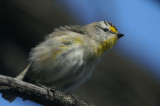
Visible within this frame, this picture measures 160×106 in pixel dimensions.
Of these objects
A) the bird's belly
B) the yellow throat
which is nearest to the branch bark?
the bird's belly

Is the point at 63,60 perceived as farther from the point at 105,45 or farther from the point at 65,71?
the point at 105,45

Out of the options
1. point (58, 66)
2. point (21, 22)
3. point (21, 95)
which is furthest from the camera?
point (21, 22)

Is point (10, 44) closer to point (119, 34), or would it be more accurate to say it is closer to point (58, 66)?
point (58, 66)

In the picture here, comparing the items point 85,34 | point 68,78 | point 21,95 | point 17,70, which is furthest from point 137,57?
point 21,95

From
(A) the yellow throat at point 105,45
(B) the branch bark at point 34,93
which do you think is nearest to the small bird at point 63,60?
(A) the yellow throat at point 105,45

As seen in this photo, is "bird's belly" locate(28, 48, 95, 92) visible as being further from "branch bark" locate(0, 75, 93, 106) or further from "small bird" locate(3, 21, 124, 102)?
"branch bark" locate(0, 75, 93, 106)
